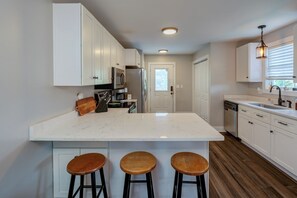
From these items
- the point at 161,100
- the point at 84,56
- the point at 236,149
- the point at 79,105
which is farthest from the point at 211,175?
the point at 161,100

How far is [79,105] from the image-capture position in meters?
2.51

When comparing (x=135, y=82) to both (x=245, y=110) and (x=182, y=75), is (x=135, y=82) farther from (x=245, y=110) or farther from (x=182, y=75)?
(x=182, y=75)

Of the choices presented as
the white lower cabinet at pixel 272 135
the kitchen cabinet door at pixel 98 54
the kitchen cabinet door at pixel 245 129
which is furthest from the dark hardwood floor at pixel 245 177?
the kitchen cabinet door at pixel 98 54

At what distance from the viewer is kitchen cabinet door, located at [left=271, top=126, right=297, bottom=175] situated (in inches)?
93.6

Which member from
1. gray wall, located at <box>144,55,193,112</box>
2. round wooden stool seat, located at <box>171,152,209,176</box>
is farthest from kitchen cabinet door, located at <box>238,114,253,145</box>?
gray wall, located at <box>144,55,193,112</box>

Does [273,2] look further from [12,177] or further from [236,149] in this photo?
[12,177]

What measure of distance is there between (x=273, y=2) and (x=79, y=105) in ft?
9.35

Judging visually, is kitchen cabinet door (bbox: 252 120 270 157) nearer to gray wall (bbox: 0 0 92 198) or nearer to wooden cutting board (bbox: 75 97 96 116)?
wooden cutting board (bbox: 75 97 96 116)

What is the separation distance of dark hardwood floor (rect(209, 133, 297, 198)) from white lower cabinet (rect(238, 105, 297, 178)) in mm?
152

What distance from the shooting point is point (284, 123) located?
2.54 m

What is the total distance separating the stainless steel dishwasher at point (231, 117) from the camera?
13.3 ft

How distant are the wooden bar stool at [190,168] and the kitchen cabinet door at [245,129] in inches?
92.6

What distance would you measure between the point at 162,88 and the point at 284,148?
4890 millimetres

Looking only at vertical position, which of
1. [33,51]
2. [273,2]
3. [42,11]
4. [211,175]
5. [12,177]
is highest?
[273,2]
